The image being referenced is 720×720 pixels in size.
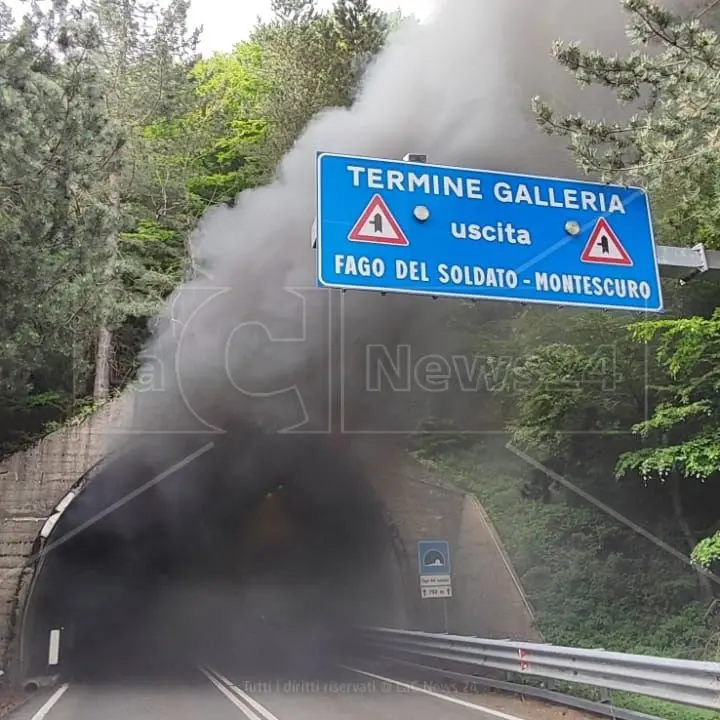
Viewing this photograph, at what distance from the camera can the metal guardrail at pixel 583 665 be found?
14.8 ft

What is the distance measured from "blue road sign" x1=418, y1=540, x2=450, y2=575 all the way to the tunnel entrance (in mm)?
2937

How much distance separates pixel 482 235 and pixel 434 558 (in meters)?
5.66

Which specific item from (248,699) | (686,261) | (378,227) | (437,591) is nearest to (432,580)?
(437,591)

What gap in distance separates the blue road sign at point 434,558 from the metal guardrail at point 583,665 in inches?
30.4

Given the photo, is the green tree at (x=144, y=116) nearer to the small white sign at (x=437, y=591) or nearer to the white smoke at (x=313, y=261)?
the white smoke at (x=313, y=261)

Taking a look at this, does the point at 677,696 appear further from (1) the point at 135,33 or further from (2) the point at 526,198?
(1) the point at 135,33

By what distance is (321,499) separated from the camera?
14.8m

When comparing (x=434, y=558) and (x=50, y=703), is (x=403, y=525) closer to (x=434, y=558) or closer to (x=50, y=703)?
(x=434, y=558)

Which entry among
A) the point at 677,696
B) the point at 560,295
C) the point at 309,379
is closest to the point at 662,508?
the point at 309,379

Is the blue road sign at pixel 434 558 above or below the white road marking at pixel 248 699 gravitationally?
above

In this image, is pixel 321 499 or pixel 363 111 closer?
pixel 363 111

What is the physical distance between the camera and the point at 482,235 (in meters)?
4.73

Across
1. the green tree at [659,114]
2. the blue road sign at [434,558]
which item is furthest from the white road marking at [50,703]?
the green tree at [659,114]

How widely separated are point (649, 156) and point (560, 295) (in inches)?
50.0
